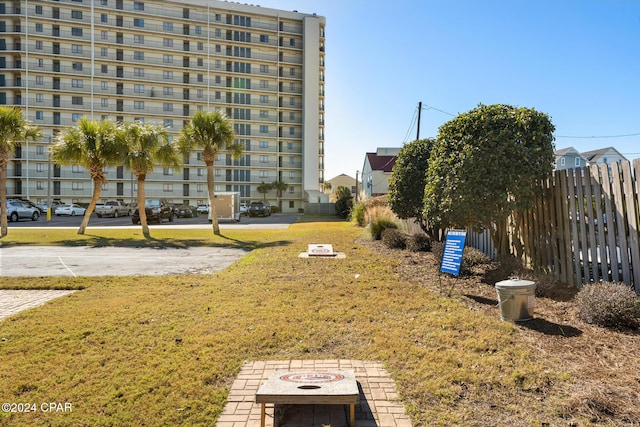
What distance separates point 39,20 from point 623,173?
77.5 metres

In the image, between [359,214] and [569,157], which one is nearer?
[359,214]

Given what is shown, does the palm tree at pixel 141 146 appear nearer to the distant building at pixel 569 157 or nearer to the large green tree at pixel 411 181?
the large green tree at pixel 411 181

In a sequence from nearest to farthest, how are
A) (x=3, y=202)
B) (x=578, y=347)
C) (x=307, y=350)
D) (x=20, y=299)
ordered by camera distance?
(x=578, y=347) → (x=307, y=350) → (x=20, y=299) → (x=3, y=202)

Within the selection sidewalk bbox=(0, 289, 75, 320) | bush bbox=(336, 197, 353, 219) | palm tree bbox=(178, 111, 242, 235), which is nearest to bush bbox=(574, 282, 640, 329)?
sidewalk bbox=(0, 289, 75, 320)

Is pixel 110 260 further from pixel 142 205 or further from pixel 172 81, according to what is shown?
pixel 172 81

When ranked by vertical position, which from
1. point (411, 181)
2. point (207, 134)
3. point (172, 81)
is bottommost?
point (411, 181)

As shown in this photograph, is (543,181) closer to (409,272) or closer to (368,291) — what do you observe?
(409,272)

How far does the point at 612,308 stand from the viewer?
4.90m

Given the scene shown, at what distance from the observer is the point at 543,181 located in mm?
7941

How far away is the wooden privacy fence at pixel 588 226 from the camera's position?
19.7 ft

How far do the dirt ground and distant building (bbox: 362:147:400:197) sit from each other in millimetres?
40936

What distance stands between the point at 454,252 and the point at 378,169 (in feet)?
150

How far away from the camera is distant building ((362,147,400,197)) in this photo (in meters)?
51.4

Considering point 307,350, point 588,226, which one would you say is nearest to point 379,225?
point 588,226
